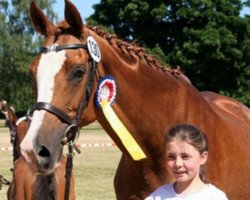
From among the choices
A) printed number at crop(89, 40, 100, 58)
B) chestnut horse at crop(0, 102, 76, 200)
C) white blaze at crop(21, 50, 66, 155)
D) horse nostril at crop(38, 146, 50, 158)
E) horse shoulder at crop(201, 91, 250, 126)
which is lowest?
chestnut horse at crop(0, 102, 76, 200)

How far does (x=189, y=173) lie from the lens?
301 cm

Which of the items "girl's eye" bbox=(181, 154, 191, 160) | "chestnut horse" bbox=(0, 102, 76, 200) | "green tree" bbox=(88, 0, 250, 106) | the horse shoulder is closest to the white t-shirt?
"girl's eye" bbox=(181, 154, 191, 160)

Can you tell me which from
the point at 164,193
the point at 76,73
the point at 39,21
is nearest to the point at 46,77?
the point at 76,73

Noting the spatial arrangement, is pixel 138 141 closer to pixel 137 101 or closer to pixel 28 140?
pixel 137 101

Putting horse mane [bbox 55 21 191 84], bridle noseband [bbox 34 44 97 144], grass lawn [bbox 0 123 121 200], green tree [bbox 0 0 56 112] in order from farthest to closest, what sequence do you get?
1. green tree [bbox 0 0 56 112]
2. grass lawn [bbox 0 123 121 200]
3. horse mane [bbox 55 21 191 84]
4. bridle noseband [bbox 34 44 97 144]

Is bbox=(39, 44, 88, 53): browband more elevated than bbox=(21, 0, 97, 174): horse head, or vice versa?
bbox=(39, 44, 88, 53): browband

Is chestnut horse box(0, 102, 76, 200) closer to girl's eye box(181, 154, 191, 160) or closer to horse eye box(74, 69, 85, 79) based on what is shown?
horse eye box(74, 69, 85, 79)

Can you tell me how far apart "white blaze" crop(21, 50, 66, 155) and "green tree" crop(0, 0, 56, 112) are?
155 feet

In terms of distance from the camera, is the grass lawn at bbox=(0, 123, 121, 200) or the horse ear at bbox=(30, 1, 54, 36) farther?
the grass lawn at bbox=(0, 123, 121, 200)

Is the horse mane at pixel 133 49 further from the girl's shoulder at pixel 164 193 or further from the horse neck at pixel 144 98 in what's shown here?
the girl's shoulder at pixel 164 193

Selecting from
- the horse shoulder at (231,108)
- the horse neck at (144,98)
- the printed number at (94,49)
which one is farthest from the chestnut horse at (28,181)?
the horse shoulder at (231,108)

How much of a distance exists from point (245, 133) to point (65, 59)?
199 centimetres

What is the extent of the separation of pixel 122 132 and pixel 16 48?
48.1m

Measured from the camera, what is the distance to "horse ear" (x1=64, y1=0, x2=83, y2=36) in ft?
12.9
